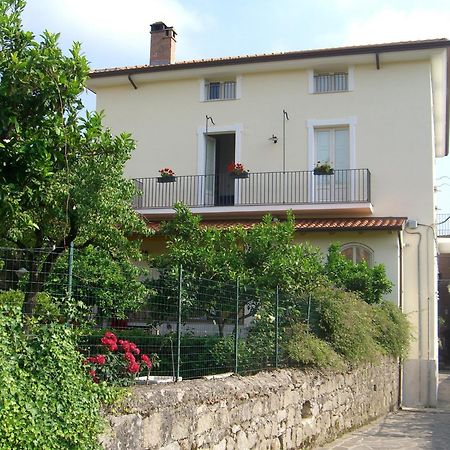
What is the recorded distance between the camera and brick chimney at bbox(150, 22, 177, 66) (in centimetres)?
2172

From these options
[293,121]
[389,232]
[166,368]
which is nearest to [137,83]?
[293,121]

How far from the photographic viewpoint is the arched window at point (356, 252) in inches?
698

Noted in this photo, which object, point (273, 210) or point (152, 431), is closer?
point (152, 431)

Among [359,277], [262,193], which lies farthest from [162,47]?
[359,277]

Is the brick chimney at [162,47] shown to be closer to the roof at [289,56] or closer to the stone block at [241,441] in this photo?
the roof at [289,56]

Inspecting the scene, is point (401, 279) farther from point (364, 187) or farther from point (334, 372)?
point (334, 372)

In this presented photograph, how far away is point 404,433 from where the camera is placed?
12.2m

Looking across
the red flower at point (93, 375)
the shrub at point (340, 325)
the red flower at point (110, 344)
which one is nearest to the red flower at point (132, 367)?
the red flower at point (110, 344)

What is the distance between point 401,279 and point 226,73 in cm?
800

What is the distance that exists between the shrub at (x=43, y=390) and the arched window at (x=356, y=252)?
13.2 metres

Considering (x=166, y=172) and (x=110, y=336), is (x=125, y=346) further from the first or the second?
(x=166, y=172)

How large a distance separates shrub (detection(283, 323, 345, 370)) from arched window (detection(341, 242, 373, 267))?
729 centimetres

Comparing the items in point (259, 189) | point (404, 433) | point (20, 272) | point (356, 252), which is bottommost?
point (404, 433)

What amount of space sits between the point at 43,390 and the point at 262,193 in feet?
48.4
